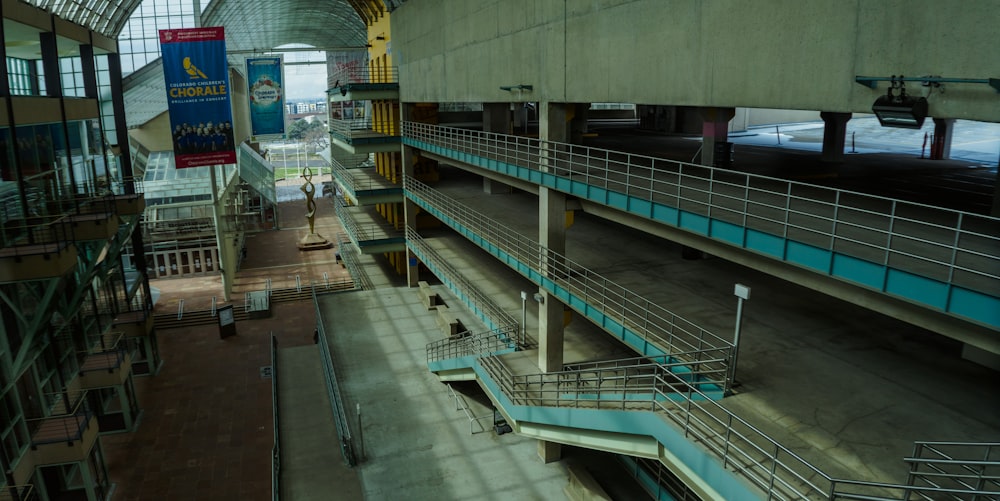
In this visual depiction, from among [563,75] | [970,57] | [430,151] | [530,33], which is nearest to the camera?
[970,57]

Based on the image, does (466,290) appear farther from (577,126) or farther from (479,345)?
(577,126)

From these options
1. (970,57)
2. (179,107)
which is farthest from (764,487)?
(179,107)

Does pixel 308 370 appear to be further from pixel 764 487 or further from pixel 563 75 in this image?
pixel 764 487

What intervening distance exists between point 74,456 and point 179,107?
51.9ft

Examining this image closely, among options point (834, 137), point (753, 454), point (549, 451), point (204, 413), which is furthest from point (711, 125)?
point (204, 413)

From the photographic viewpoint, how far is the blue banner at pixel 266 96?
129ft

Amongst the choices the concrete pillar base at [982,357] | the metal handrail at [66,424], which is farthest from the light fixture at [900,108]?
the metal handrail at [66,424]

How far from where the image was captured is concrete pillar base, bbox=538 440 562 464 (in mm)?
14484

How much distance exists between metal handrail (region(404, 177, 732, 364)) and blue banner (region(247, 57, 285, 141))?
73.9 ft

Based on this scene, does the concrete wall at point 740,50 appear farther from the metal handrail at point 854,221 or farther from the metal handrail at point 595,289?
the metal handrail at point 595,289

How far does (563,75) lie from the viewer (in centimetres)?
1309

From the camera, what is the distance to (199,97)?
80.5 feet

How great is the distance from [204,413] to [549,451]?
35.7ft

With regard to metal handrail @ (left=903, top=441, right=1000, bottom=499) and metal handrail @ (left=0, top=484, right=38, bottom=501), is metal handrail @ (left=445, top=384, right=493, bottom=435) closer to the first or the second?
metal handrail @ (left=0, top=484, right=38, bottom=501)
